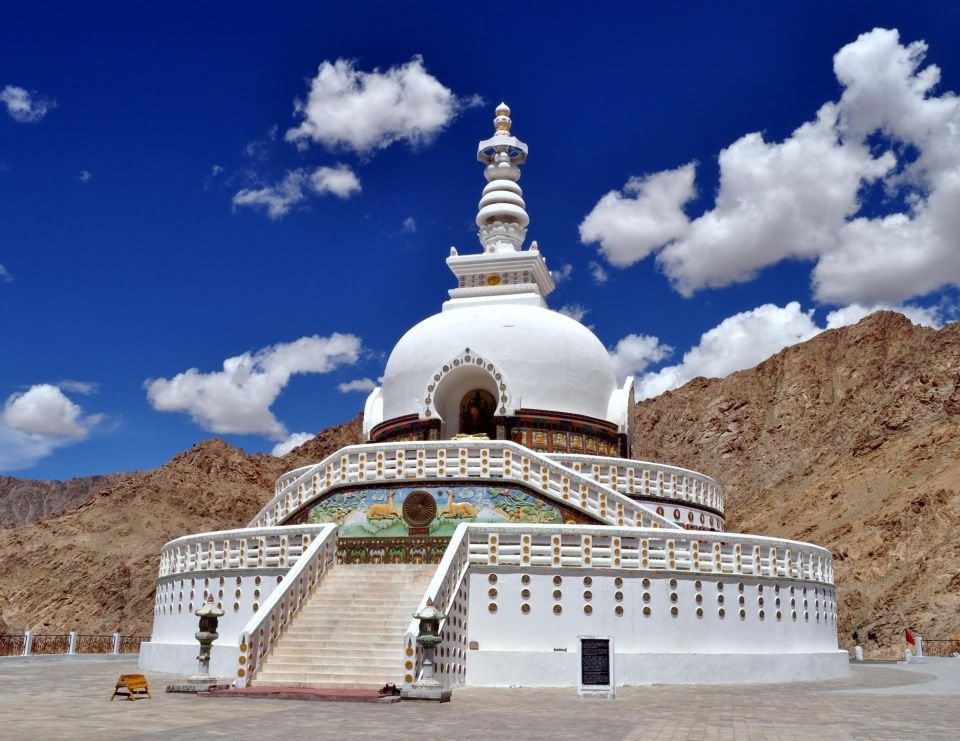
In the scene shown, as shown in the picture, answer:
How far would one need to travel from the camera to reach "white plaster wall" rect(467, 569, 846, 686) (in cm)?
1881

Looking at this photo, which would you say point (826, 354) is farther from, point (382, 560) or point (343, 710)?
point (343, 710)

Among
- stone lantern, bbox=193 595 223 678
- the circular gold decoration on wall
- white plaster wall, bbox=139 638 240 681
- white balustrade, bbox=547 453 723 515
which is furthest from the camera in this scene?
white balustrade, bbox=547 453 723 515

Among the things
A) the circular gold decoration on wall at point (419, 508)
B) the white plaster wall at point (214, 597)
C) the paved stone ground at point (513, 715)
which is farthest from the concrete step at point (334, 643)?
the circular gold decoration on wall at point (419, 508)

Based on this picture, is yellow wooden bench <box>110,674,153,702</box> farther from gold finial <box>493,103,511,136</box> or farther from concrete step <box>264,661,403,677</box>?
gold finial <box>493,103,511,136</box>

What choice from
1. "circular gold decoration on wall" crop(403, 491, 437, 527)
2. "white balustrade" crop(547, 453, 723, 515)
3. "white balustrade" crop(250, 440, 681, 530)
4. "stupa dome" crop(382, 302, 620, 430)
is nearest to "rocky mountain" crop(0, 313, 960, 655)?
"white balustrade" crop(547, 453, 723, 515)

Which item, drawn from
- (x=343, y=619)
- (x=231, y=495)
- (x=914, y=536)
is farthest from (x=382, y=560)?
(x=231, y=495)

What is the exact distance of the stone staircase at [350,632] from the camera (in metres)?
16.5

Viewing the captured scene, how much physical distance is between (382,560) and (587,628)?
15.7ft

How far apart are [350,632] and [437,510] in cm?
437

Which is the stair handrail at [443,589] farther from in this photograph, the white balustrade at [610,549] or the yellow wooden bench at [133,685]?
the yellow wooden bench at [133,685]

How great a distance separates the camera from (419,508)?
21.6 m

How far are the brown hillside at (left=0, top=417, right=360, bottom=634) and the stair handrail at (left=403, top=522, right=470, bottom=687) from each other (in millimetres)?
46466

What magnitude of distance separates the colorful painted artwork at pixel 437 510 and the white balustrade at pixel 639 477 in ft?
13.5

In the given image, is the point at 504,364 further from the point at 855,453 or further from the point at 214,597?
the point at 855,453
